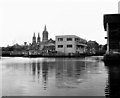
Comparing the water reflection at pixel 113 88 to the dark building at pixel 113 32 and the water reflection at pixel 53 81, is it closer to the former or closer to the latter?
the water reflection at pixel 53 81

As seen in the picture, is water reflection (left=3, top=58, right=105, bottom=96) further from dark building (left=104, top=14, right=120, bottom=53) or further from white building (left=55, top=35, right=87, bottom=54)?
white building (left=55, top=35, right=87, bottom=54)

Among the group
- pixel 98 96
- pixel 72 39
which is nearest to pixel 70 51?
pixel 72 39

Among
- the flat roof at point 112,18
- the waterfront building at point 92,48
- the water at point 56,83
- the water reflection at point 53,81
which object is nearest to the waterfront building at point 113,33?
the flat roof at point 112,18

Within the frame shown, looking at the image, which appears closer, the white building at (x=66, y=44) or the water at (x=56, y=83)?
the water at (x=56, y=83)

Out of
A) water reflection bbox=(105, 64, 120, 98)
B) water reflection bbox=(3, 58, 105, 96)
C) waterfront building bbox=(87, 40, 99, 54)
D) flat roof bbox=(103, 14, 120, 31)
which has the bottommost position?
water reflection bbox=(3, 58, 105, 96)

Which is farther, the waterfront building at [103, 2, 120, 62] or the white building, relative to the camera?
the white building

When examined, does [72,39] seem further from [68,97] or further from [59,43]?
[68,97]

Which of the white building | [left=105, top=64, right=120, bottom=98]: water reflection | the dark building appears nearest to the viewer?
[left=105, top=64, right=120, bottom=98]: water reflection

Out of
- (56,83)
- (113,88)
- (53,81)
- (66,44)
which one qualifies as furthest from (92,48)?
(113,88)

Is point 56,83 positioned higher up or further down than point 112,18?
further down

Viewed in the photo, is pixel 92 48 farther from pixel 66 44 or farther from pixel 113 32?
pixel 113 32

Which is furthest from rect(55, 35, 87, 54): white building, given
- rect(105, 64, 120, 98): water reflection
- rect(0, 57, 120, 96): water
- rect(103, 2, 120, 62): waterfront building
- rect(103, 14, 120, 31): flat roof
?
rect(105, 64, 120, 98): water reflection

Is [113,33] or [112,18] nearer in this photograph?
[113,33]

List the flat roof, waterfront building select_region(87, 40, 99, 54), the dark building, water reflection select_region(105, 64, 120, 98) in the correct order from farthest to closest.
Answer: waterfront building select_region(87, 40, 99, 54), the flat roof, the dark building, water reflection select_region(105, 64, 120, 98)
